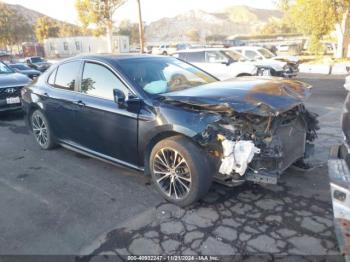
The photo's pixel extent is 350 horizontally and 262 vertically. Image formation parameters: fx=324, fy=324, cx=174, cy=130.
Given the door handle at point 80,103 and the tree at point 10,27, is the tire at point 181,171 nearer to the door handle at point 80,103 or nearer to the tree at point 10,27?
the door handle at point 80,103

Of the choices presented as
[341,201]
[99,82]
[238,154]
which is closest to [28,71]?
[99,82]

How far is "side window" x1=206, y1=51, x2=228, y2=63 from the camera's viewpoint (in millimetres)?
11992

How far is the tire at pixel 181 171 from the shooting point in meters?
3.33

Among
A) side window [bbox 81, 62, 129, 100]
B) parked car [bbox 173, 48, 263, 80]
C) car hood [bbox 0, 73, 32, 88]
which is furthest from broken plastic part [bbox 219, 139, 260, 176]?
parked car [bbox 173, 48, 263, 80]

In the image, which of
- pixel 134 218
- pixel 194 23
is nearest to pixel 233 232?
pixel 134 218

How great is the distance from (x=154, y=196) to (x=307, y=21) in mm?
18962

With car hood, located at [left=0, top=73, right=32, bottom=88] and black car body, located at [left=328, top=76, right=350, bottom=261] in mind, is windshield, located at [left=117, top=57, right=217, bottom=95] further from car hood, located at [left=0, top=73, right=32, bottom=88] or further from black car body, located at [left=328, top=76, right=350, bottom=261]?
car hood, located at [left=0, top=73, right=32, bottom=88]

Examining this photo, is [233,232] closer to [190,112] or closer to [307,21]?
[190,112]

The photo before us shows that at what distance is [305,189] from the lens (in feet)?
12.8

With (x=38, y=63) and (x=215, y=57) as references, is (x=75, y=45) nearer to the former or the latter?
(x=38, y=63)

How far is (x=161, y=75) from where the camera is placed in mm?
4328

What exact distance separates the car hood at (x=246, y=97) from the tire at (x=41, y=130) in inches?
99.7

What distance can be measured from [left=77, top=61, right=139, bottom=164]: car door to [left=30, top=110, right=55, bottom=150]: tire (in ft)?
3.39

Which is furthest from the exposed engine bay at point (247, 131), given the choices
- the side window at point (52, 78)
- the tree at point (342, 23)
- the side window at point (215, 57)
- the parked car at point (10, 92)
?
the tree at point (342, 23)
